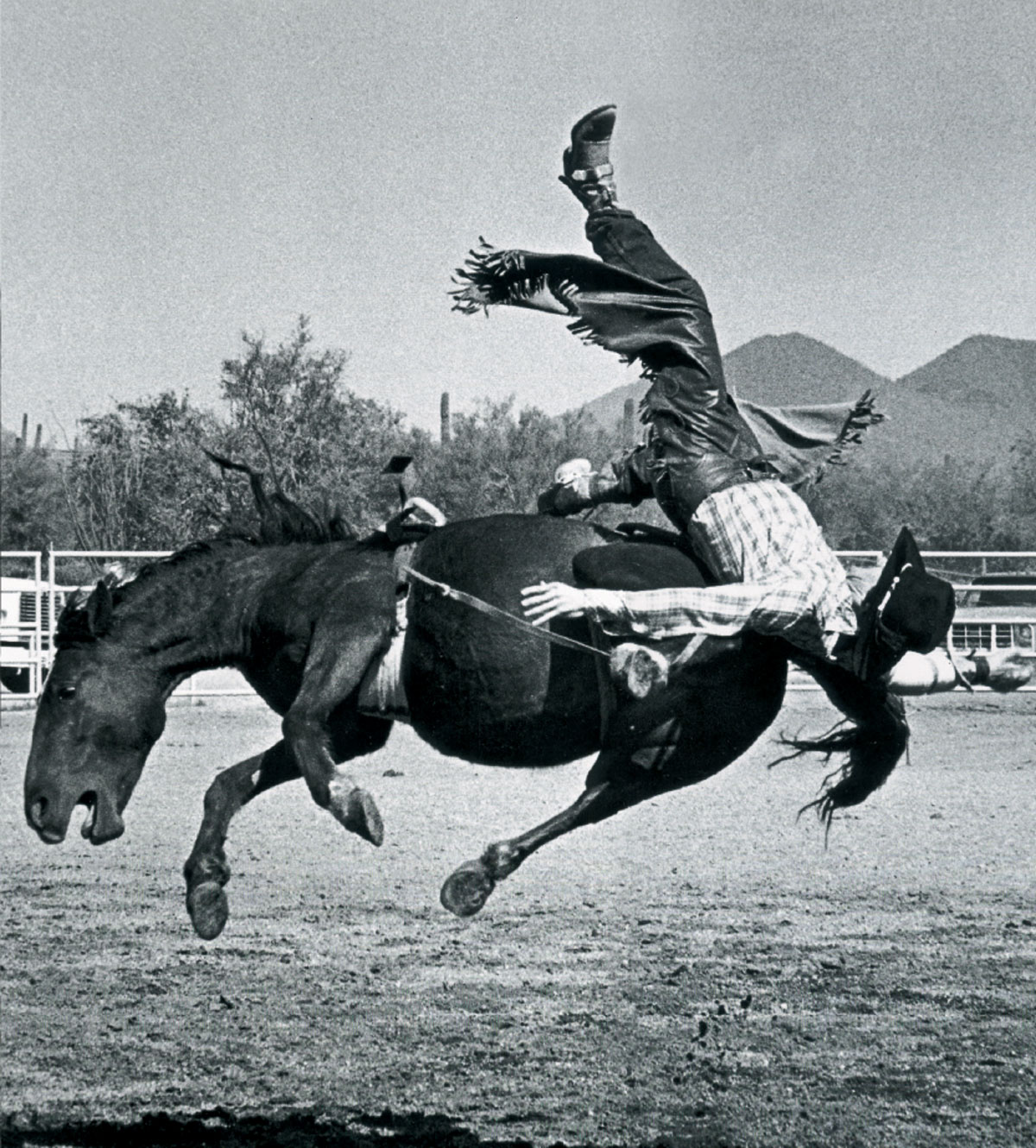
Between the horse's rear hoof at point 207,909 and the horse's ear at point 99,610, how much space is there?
2.81 ft

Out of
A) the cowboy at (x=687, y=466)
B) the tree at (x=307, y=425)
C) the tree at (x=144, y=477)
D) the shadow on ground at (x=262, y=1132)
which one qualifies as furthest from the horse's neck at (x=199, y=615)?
the tree at (x=144, y=477)

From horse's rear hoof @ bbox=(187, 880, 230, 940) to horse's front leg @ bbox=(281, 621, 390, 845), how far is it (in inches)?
15.4

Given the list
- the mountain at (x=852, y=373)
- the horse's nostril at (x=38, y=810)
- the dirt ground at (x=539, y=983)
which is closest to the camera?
the horse's nostril at (x=38, y=810)

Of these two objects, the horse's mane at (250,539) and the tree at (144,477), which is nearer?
the horse's mane at (250,539)

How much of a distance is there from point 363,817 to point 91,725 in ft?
3.89

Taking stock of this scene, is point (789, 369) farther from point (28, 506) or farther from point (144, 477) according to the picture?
point (28, 506)

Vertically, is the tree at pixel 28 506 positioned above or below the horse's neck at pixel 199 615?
above

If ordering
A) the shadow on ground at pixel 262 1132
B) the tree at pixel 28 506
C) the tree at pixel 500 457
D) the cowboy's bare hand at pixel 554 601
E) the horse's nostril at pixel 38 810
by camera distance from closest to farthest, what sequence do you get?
1. the cowboy's bare hand at pixel 554 601
2. the shadow on ground at pixel 262 1132
3. the horse's nostril at pixel 38 810
4. the tree at pixel 500 457
5. the tree at pixel 28 506

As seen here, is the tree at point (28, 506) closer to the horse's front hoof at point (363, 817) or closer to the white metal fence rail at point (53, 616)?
the white metal fence rail at point (53, 616)

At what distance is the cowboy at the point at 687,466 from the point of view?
406cm

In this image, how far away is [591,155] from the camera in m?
4.40

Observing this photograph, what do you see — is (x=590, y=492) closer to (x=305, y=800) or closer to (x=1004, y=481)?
(x=305, y=800)

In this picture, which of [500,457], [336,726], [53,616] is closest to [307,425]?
[500,457]

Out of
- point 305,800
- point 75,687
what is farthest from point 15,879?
point 75,687
